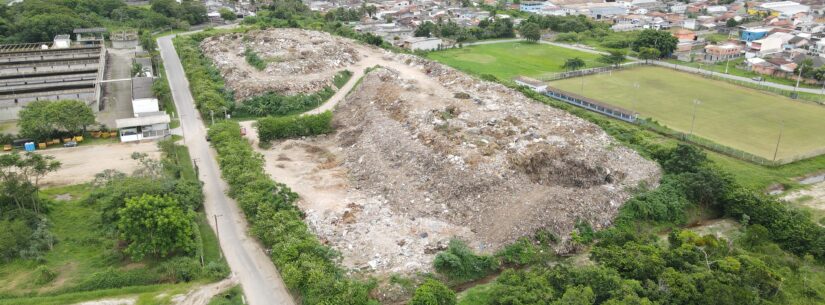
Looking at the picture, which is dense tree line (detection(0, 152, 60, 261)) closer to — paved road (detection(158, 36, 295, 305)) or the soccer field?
paved road (detection(158, 36, 295, 305))

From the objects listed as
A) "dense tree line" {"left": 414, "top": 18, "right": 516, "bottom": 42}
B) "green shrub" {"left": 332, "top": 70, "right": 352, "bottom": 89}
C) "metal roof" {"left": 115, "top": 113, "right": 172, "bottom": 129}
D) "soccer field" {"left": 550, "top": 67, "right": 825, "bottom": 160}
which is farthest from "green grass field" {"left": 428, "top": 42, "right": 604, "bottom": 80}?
"metal roof" {"left": 115, "top": 113, "right": 172, "bottom": 129}

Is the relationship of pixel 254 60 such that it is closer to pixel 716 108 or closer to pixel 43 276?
pixel 43 276

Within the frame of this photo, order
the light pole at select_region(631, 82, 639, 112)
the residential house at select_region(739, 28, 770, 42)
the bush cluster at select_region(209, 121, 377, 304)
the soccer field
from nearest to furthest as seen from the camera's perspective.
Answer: the bush cluster at select_region(209, 121, 377, 304), the soccer field, the light pole at select_region(631, 82, 639, 112), the residential house at select_region(739, 28, 770, 42)

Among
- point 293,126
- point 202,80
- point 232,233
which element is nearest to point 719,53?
point 293,126

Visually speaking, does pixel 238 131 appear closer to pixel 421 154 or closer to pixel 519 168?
pixel 421 154

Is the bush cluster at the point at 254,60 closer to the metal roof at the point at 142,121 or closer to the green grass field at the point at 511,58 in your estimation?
the metal roof at the point at 142,121
